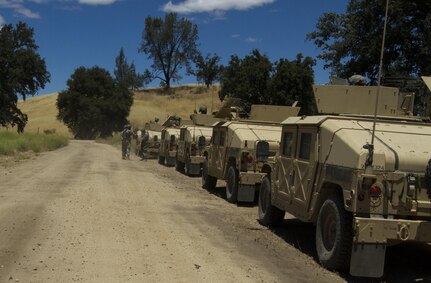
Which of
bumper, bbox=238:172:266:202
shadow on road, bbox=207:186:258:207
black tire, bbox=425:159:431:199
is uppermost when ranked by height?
black tire, bbox=425:159:431:199

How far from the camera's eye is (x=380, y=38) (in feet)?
70.4

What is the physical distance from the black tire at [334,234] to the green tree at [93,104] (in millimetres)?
67326

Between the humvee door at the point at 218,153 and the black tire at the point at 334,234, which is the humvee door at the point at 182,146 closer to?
the humvee door at the point at 218,153

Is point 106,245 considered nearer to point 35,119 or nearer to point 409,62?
point 409,62

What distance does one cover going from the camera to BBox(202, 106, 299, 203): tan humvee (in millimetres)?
12492

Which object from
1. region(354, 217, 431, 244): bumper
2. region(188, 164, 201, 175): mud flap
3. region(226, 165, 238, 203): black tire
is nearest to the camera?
region(354, 217, 431, 244): bumper

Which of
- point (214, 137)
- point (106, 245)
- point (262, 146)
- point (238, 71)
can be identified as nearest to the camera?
point (106, 245)

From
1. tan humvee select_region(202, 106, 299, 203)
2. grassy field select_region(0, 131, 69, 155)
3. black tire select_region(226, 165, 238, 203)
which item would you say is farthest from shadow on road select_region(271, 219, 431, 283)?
grassy field select_region(0, 131, 69, 155)

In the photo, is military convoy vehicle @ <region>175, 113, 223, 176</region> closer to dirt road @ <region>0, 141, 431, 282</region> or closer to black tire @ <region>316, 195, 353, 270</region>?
dirt road @ <region>0, 141, 431, 282</region>

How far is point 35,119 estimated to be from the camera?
9306cm

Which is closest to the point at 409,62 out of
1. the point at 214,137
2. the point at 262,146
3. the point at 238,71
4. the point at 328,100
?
the point at 214,137

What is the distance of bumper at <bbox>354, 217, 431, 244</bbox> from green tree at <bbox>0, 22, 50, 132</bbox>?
46316 mm

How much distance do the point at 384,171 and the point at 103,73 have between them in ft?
245

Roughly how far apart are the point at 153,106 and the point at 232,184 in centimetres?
7907
